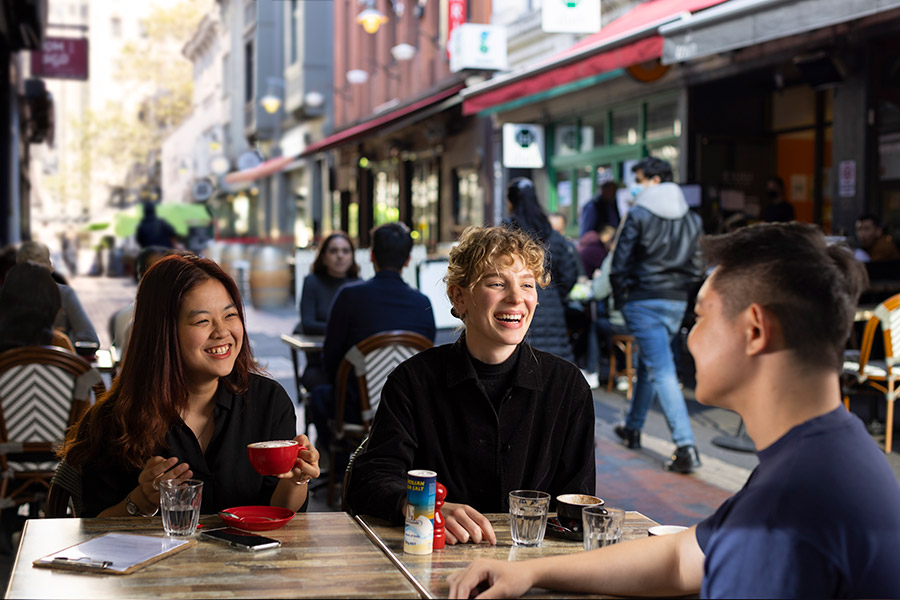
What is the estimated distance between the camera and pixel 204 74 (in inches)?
403

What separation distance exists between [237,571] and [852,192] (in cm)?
949

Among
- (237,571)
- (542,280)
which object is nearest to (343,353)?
(542,280)

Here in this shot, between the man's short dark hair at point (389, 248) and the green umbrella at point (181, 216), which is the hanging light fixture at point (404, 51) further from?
the man's short dark hair at point (389, 248)

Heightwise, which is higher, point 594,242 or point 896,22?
point 896,22

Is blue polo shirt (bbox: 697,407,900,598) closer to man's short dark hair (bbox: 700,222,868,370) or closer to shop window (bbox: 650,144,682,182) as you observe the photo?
man's short dark hair (bbox: 700,222,868,370)

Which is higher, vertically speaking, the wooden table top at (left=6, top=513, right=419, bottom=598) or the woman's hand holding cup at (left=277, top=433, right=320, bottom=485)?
the woman's hand holding cup at (left=277, top=433, right=320, bottom=485)

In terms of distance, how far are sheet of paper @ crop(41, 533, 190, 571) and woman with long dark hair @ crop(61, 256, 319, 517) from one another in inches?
16.0

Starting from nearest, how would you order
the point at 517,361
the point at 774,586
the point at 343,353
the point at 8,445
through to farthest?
the point at 774,586 → the point at 517,361 → the point at 8,445 → the point at 343,353

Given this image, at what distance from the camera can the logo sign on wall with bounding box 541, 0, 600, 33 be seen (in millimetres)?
6957

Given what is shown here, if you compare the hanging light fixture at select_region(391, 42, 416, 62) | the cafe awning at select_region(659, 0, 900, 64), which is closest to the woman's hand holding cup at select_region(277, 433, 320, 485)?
the cafe awning at select_region(659, 0, 900, 64)

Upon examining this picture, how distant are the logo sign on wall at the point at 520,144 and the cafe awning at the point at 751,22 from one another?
20.2 feet

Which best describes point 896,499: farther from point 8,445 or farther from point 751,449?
point 751,449

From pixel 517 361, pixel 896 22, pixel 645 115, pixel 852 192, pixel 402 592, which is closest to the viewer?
pixel 402 592

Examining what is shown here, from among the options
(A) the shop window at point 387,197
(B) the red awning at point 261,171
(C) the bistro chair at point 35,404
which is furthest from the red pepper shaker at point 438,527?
(B) the red awning at point 261,171
